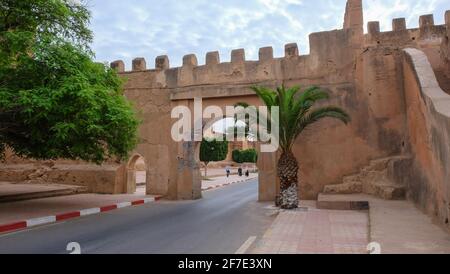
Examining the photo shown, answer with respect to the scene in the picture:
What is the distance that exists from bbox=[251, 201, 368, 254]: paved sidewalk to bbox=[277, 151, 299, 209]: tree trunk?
100cm

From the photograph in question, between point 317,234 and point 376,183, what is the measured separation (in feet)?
18.2

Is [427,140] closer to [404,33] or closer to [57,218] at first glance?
[57,218]

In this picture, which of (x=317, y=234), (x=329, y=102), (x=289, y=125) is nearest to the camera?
(x=317, y=234)

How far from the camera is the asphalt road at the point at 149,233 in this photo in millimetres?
6238

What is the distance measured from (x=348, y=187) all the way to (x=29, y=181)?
14.9 m

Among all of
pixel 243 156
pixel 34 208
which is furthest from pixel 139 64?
pixel 243 156

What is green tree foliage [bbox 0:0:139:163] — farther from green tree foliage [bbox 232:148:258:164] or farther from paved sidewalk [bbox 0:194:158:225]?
green tree foliage [bbox 232:148:258:164]

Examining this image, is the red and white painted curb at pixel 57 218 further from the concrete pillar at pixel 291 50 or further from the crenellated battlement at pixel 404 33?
the crenellated battlement at pixel 404 33

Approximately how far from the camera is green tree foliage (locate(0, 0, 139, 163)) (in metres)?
9.50

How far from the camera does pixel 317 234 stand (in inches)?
275

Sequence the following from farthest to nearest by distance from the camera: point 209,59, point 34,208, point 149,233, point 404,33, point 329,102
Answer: point 404,33 < point 209,59 < point 329,102 < point 34,208 < point 149,233

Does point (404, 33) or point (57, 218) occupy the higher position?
point (404, 33)

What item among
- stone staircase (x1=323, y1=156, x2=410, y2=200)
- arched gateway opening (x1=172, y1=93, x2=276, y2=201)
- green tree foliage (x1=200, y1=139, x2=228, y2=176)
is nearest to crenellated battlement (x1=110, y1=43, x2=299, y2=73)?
arched gateway opening (x1=172, y1=93, x2=276, y2=201)

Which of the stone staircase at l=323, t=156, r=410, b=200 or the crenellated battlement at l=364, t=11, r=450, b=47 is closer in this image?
the stone staircase at l=323, t=156, r=410, b=200
